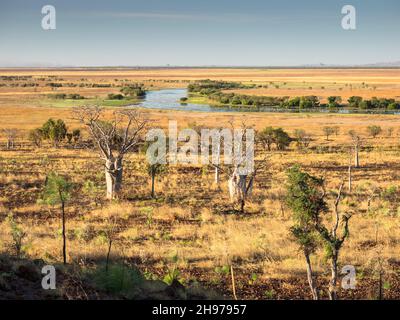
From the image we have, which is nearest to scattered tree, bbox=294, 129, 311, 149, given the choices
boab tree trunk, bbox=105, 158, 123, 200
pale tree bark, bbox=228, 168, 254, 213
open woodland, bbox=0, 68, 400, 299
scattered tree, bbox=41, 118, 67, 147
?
open woodland, bbox=0, 68, 400, 299

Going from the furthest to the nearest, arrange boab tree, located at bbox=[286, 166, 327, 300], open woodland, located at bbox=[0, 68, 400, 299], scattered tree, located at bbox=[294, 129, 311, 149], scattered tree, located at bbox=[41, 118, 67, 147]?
scattered tree, located at bbox=[294, 129, 311, 149] < scattered tree, located at bbox=[41, 118, 67, 147] < open woodland, located at bbox=[0, 68, 400, 299] < boab tree, located at bbox=[286, 166, 327, 300]

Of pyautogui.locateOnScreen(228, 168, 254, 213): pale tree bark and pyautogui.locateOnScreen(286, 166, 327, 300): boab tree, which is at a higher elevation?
pyautogui.locateOnScreen(286, 166, 327, 300): boab tree

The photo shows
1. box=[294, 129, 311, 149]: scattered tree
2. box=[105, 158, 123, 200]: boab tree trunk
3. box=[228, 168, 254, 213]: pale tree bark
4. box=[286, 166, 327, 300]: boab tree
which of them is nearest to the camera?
box=[286, 166, 327, 300]: boab tree

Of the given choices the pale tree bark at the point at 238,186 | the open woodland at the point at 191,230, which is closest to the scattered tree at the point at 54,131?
the open woodland at the point at 191,230

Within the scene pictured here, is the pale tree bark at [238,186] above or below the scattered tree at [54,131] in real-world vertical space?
below

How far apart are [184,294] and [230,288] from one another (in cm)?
228

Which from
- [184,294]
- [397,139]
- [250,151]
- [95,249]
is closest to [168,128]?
[397,139]

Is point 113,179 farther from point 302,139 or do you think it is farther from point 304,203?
point 302,139

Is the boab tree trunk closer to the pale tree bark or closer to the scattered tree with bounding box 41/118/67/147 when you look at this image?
the pale tree bark

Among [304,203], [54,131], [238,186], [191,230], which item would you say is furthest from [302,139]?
[304,203]

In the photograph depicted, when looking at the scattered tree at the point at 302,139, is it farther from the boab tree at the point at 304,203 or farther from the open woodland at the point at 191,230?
the boab tree at the point at 304,203

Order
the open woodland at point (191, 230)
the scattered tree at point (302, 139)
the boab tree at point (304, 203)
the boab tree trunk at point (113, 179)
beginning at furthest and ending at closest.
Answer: the scattered tree at point (302, 139) < the boab tree trunk at point (113, 179) < the open woodland at point (191, 230) < the boab tree at point (304, 203)

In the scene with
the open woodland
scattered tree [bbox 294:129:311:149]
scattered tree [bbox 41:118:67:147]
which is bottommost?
the open woodland
